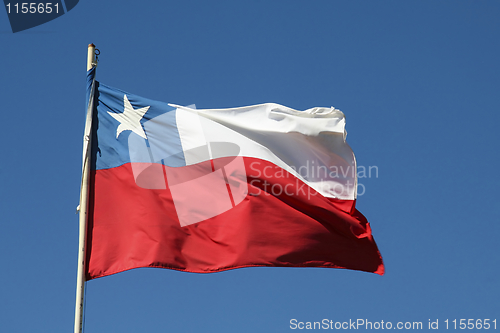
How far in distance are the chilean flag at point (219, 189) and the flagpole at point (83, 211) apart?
306mm

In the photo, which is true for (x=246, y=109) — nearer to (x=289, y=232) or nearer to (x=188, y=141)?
Result: (x=188, y=141)

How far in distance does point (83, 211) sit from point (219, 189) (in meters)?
3.09

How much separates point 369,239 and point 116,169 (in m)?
5.56

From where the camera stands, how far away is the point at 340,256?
617 inches

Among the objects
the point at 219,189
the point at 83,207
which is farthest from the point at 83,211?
the point at 219,189

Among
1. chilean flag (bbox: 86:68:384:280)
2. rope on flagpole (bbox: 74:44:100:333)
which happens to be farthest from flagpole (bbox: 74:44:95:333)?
chilean flag (bbox: 86:68:384:280)

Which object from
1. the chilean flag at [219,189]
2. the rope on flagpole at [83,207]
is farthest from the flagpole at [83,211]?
the chilean flag at [219,189]

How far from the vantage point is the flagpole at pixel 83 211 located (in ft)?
42.0

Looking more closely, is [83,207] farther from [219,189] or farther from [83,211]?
[219,189]

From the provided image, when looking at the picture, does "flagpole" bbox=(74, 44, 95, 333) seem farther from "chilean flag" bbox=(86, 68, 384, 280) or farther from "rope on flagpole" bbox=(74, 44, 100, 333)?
"chilean flag" bbox=(86, 68, 384, 280)

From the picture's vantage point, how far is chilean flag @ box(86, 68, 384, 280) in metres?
14.2

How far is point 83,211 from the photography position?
1344 centimetres

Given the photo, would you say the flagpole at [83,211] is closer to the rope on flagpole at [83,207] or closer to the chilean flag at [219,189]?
the rope on flagpole at [83,207]

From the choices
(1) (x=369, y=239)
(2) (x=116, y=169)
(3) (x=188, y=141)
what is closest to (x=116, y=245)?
(2) (x=116, y=169)
